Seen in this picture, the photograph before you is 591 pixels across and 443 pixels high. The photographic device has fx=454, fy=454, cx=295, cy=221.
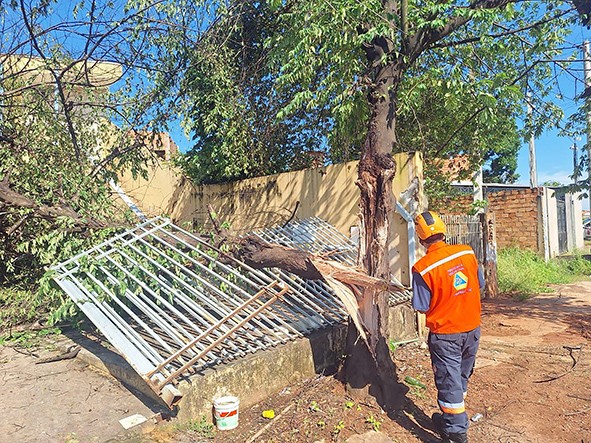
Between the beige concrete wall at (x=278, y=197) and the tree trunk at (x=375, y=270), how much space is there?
5.78ft

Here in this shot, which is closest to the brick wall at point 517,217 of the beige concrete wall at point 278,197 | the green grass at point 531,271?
the green grass at point 531,271

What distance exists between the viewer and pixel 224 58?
28.0 ft

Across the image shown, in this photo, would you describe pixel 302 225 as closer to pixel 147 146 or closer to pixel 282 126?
pixel 282 126

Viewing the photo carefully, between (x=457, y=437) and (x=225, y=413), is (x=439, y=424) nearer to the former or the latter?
(x=457, y=437)

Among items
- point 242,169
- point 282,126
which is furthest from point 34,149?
point 282,126

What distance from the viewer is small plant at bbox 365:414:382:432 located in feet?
11.5

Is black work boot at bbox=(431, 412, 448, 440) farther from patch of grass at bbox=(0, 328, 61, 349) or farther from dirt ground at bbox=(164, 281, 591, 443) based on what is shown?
patch of grass at bbox=(0, 328, 61, 349)

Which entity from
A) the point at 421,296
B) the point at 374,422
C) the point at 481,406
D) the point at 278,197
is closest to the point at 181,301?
the point at 374,422

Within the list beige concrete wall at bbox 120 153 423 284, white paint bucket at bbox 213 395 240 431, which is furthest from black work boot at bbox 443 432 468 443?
beige concrete wall at bbox 120 153 423 284

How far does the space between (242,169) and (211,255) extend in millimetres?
4151

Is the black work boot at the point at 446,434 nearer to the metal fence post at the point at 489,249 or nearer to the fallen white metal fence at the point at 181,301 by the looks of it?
the fallen white metal fence at the point at 181,301

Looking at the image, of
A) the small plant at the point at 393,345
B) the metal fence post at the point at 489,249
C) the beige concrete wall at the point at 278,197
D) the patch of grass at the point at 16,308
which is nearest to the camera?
the small plant at the point at 393,345

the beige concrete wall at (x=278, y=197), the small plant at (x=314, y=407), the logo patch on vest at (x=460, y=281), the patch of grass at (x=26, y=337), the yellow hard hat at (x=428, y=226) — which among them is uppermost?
the beige concrete wall at (x=278, y=197)

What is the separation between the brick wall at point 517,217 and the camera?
42.8ft
